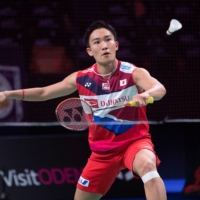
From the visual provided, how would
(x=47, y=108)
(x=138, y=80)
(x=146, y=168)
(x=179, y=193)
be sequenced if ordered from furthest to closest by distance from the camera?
(x=47, y=108) < (x=179, y=193) < (x=138, y=80) < (x=146, y=168)

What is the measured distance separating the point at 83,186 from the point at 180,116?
3.15 m

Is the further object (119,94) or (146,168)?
(119,94)

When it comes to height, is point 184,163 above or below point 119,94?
below

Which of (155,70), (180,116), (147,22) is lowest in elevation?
(180,116)

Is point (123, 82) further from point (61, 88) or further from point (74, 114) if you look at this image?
point (61, 88)

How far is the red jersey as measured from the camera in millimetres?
4754

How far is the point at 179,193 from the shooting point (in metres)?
7.30

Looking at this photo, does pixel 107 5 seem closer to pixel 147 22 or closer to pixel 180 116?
pixel 147 22

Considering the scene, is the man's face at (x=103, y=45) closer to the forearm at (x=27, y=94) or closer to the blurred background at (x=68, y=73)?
the forearm at (x=27, y=94)

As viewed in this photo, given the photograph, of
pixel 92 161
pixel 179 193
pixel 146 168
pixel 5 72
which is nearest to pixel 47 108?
pixel 5 72

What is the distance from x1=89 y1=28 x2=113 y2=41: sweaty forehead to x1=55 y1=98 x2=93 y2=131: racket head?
0.55 metres

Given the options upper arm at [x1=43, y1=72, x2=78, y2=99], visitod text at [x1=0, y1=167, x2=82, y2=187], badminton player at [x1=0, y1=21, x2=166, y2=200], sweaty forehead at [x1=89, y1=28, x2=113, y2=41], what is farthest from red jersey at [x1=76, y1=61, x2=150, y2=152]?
visitod text at [x1=0, y1=167, x2=82, y2=187]

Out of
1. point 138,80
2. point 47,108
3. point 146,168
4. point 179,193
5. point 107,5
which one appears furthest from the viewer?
point 107,5

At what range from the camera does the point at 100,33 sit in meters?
4.89
